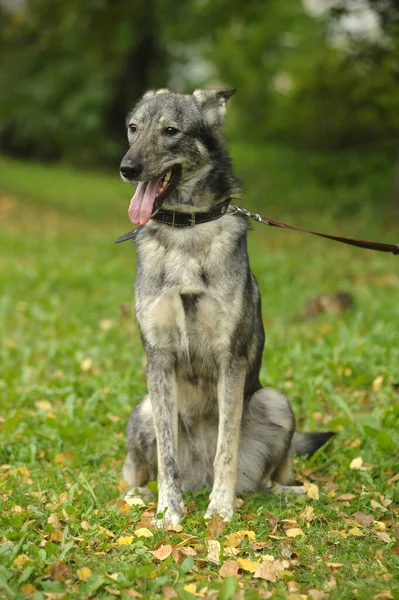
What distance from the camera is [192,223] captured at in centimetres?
406

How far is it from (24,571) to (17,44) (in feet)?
82.0

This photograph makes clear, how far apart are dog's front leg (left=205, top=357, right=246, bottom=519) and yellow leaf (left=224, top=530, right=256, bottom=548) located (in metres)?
0.21

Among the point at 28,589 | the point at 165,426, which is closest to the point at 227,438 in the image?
the point at 165,426

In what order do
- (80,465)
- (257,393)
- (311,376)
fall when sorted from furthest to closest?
(311,376), (80,465), (257,393)

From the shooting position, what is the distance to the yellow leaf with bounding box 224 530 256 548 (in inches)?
145

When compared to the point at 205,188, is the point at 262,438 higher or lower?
lower

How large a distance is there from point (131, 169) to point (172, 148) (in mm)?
321

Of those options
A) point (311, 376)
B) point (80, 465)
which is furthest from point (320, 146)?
point (80, 465)

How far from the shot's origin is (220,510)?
13.3ft

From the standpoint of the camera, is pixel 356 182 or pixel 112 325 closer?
pixel 112 325

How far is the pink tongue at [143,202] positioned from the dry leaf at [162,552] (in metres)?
1.65

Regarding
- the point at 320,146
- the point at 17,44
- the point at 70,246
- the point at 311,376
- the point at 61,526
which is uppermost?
the point at 17,44

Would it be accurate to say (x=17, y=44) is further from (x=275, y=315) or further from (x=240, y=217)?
(x=240, y=217)

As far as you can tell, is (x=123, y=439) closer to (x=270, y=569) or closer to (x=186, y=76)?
(x=270, y=569)
